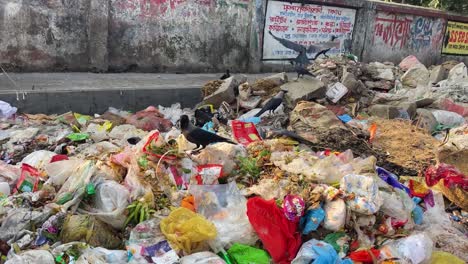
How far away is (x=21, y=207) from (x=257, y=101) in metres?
3.77

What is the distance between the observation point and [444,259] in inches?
116

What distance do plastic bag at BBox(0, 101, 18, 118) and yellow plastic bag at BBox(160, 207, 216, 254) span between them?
129 inches

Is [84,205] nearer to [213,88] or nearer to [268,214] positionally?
[268,214]

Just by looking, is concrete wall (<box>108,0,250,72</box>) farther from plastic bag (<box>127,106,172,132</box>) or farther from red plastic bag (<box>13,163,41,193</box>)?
red plastic bag (<box>13,163,41,193</box>)

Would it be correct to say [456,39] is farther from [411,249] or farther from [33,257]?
[33,257]

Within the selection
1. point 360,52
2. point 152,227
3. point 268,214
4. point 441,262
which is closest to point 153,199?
point 152,227

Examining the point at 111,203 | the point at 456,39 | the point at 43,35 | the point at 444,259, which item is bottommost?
the point at 444,259

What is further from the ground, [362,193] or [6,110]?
[362,193]

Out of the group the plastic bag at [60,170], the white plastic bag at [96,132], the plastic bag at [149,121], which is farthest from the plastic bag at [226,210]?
the plastic bag at [149,121]

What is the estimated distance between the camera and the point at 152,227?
2.79 metres

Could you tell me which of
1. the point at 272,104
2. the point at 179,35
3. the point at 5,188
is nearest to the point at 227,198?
the point at 5,188

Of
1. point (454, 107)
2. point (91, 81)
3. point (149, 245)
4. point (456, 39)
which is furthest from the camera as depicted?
point (456, 39)

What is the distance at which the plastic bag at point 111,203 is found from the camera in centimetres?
285

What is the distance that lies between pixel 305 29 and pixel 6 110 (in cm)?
637
